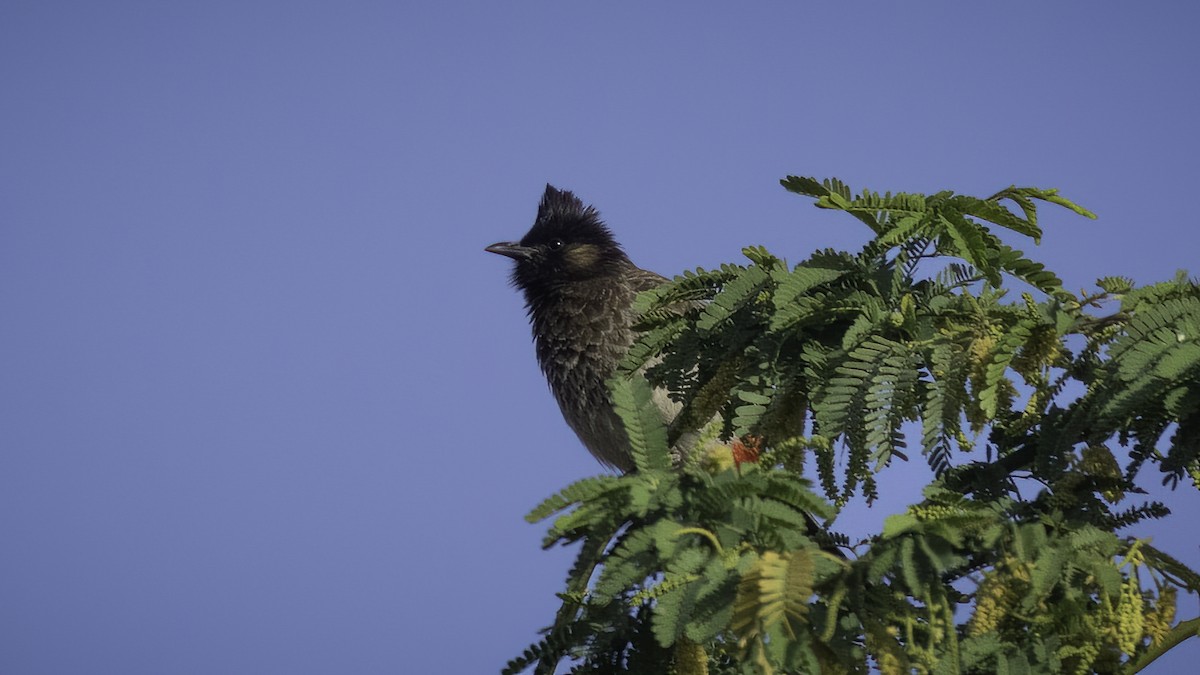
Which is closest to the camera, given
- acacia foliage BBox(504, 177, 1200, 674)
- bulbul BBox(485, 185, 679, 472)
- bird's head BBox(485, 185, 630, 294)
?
acacia foliage BBox(504, 177, 1200, 674)

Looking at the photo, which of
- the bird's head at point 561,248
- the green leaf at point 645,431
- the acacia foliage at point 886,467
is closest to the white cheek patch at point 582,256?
the bird's head at point 561,248

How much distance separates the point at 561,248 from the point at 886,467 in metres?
4.94

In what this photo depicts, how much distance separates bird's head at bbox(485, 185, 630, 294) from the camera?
24.7 feet

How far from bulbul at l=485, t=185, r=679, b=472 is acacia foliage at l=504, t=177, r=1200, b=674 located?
9.99 ft

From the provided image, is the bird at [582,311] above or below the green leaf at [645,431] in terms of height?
above

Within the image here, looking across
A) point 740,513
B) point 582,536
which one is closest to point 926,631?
point 740,513

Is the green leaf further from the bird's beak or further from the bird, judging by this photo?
the bird's beak

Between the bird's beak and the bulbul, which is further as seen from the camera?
the bird's beak

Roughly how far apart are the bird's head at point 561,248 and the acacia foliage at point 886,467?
3.69 metres

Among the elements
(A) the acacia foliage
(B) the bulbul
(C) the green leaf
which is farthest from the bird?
(C) the green leaf

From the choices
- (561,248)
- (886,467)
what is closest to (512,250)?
(561,248)

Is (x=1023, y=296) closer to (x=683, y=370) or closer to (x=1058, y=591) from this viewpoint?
(x=1058, y=591)

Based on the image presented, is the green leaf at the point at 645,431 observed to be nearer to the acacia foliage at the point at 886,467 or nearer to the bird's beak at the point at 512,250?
the acacia foliage at the point at 886,467

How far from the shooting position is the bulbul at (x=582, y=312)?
695cm
